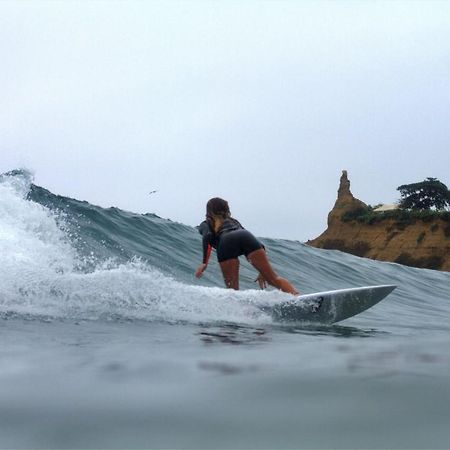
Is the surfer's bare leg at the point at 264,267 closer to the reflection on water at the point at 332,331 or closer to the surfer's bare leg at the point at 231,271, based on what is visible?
the surfer's bare leg at the point at 231,271

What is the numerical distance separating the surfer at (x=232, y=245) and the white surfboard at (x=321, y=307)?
512mm

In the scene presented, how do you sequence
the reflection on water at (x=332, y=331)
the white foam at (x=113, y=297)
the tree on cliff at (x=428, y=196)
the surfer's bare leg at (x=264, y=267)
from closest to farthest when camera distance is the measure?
1. the reflection on water at (x=332, y=331)
2. the white foam at (x=113, y=297)
3. the surfer's bare leg at (x=264, y=267)
4. the tree on cliff at (x=428, y=196)

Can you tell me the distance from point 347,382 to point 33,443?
52.2 inches

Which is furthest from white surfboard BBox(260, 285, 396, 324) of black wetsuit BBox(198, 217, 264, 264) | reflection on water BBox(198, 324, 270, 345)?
black wetsuit BBox(198, 217, 264, 264)

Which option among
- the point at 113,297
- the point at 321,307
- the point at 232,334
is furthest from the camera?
the point at 321,307

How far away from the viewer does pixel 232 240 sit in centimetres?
656

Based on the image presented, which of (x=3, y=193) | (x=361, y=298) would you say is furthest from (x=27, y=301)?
(x=3, y=193)

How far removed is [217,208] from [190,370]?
398 centimetres

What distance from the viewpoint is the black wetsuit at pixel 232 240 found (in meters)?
6.53

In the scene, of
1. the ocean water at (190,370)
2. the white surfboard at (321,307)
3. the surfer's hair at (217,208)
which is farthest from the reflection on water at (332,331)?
the surfer's hair at (217,208)

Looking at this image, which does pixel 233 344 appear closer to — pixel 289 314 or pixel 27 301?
pixel 289 314

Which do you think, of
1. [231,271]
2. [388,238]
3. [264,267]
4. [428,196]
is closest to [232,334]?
[264,267]

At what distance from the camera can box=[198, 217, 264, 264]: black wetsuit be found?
6.53m

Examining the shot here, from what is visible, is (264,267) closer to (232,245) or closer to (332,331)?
(232,245)
